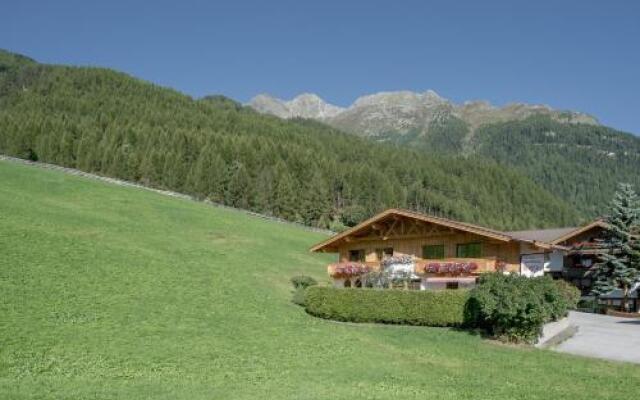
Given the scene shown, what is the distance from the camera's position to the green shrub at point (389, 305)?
32406 millimetres

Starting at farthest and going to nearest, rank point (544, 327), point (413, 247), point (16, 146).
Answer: point (16, 146), point (413, 247), point (544, 327)

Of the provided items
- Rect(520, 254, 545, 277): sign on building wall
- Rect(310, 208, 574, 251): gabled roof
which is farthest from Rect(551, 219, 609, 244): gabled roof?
Rect(310, 208, 574, 251): gabled roof

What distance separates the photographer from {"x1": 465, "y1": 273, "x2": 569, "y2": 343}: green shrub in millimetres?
27984

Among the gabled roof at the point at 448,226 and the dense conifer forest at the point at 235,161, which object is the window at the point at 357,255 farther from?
the dense conifer forest at the point at 235,161

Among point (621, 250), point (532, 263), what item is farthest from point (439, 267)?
point (621, 250)

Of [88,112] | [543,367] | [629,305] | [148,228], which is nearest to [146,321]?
[543,367]

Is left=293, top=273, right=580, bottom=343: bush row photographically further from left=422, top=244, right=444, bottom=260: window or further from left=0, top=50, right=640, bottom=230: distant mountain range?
left=0, top=50, right=640, bottom=230: distant mountain range

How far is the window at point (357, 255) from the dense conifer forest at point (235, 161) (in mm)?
59002

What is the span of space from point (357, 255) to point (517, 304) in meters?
22.9

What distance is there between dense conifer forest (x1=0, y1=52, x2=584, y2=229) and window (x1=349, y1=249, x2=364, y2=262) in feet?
194

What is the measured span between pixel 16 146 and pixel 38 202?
271 ft

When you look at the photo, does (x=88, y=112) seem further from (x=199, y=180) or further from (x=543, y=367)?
(x=543, y=367)

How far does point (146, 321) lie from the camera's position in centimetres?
2709

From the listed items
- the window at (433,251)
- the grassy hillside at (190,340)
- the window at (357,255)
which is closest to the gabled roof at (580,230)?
the window at (433,251)
